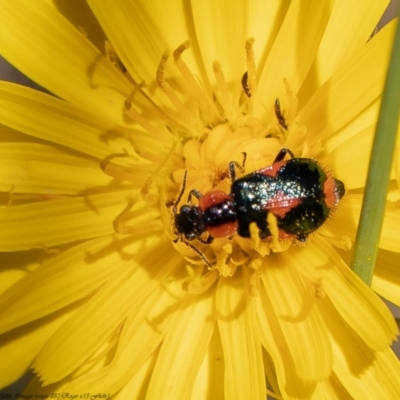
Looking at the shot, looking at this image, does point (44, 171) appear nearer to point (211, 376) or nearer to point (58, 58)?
point (58, 58)

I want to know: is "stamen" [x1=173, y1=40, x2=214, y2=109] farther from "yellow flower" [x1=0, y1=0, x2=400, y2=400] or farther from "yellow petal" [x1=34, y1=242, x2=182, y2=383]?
"yellow petal" [x1=34, y1=242, x2=182, y2=383]

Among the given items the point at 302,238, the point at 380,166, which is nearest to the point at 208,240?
the point at 302,238

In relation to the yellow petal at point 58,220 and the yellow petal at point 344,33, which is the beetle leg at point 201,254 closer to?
the yellow petal at point 58,220

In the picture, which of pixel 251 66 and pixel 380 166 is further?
pixel 251 66

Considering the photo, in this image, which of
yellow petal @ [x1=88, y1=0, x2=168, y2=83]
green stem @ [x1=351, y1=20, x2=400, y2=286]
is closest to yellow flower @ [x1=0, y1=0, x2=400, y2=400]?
yellow petal @ [x1=88, y1=0, x2=168, y2=83]

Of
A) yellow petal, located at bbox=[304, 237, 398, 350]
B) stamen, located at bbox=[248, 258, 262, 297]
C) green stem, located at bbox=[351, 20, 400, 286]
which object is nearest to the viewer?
green stem, located at bbox=[351, 20, 400, 286]

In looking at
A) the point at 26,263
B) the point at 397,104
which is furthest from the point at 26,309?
the point at 397,104
